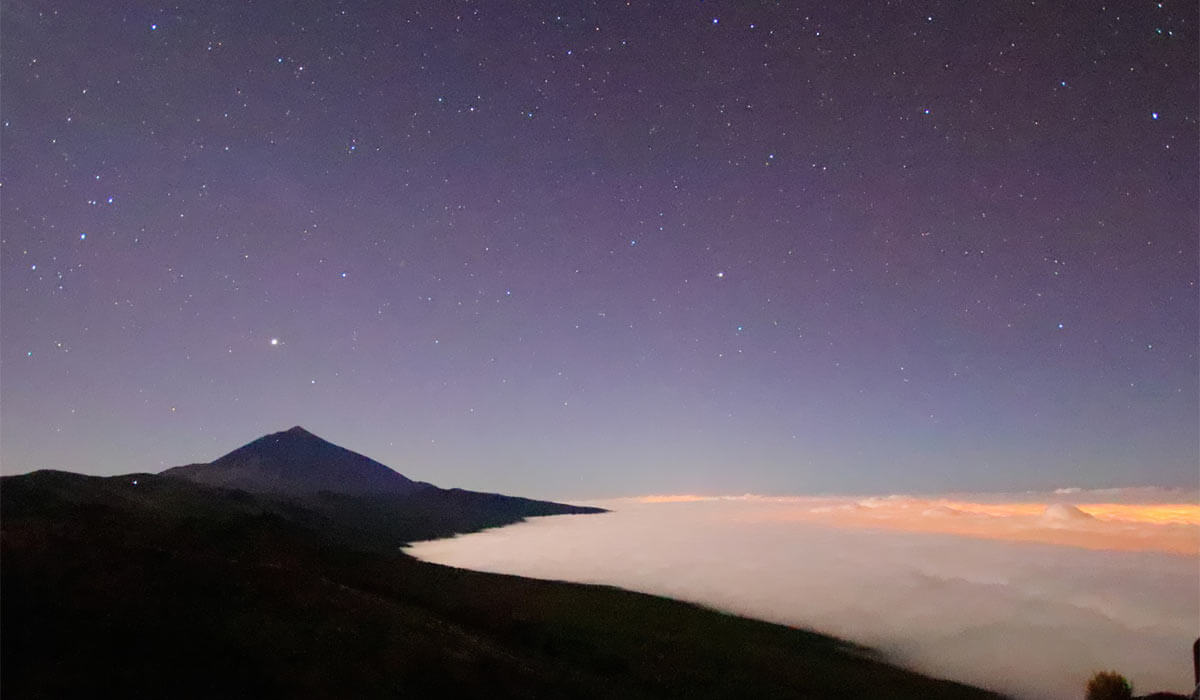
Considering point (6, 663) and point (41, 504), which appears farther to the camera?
point (41, 504)

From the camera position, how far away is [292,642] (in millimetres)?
25812

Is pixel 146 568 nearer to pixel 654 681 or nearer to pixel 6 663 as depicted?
pixel 6 663

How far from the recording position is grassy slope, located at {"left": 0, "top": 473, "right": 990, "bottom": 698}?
20.9 m

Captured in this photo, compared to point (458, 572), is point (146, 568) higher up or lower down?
higher up

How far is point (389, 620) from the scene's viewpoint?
32.1 meters

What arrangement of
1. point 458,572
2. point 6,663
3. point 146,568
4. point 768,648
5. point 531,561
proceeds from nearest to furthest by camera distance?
1. point 6,663
2. point 146,568
3. point 768,648
4. point 458,572
5. point 531,561

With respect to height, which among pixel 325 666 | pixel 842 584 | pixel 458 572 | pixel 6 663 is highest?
pixel 6 663

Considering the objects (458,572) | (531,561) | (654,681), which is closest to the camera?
(654,681)

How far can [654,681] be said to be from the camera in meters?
40.8

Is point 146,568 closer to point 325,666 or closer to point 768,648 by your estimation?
point 325,666

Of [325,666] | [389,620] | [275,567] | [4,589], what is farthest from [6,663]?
[275,567]

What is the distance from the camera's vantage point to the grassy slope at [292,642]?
2086cm

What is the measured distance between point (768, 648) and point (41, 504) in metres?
78.8

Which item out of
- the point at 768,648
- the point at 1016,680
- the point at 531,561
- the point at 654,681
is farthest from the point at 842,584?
the point at 654,681
